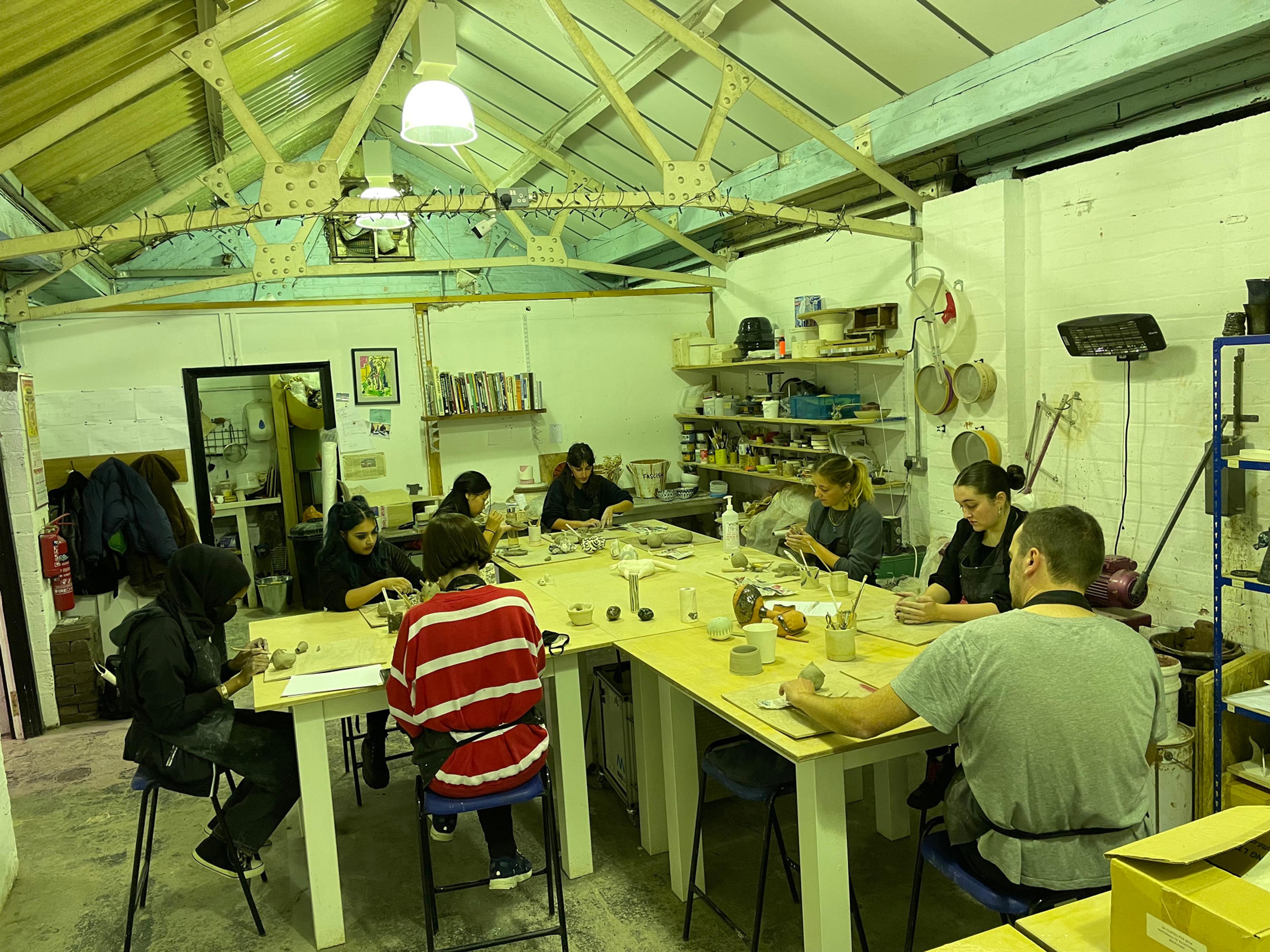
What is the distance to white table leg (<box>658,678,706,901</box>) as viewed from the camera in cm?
324

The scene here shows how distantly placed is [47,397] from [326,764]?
5.53m

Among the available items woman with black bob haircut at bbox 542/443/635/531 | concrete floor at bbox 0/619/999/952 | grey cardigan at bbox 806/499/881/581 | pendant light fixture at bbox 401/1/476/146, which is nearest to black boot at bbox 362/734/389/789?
concrete floor at bbox 0/619/999/952

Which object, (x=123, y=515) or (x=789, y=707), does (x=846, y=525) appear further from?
(x=123, y=515)

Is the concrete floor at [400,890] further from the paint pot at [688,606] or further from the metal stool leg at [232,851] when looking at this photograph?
the paint pot at [688,606]

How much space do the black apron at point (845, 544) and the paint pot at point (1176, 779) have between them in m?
1.47

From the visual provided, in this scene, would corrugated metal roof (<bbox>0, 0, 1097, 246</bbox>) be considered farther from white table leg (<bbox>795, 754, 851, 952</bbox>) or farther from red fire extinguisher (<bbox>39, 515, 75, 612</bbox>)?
white table leg (<bbox>795, 754, 851, 952</bbox>)

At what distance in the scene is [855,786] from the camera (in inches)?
157

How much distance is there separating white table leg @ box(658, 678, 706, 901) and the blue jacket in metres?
4.55

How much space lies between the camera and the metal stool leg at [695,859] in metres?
2.96

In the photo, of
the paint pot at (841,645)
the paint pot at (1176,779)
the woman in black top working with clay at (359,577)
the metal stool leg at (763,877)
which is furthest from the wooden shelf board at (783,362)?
the metal stool leg at (763,877)

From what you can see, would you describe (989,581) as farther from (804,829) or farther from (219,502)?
(219,502)

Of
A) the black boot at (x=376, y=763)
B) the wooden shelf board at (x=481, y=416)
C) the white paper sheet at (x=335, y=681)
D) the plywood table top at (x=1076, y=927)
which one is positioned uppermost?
the wooden shelf board at (x=481, y=416)

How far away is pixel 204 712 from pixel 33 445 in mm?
3818

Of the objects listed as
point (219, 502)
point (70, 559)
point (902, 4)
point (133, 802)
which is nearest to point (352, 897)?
point (133, 802)
